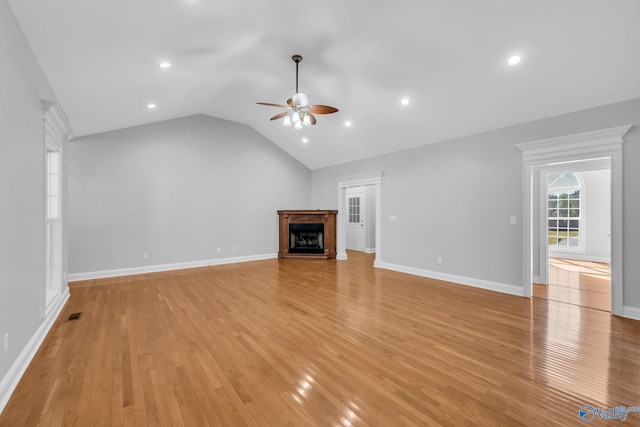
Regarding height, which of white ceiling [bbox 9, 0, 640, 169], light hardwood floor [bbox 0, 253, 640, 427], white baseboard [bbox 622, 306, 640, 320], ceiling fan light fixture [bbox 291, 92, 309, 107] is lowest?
light hardwood floor [bbox 0, 253, 640, 427]

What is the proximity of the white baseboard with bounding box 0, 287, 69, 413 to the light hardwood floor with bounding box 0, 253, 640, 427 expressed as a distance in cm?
6

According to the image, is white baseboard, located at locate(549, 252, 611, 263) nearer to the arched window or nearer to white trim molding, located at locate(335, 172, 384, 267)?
the arched window

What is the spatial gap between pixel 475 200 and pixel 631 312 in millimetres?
2269

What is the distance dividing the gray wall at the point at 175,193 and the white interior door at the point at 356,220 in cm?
208

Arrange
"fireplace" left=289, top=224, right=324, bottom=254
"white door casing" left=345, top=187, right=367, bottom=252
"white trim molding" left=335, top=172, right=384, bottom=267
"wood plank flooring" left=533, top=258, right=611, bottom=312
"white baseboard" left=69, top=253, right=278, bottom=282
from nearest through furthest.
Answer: "wood plank flooring" left=533, top=258, right=611, bottom=312 < "white baseboard" left=69, top=253, right=278, bottom=282 < "white trim molding" left=335, top=172, right=384, bottom=267 < "fireplace" left=289, top=224, right=324, bottom=254 < "white door casing" left=345, top=187, right=367, bottom=252

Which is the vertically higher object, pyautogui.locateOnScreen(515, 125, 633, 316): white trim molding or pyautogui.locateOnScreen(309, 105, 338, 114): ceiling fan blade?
pyautogui.locateOnScreen(309, 105, 338, 114): ceiling fan blade

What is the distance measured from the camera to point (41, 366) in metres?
2.33

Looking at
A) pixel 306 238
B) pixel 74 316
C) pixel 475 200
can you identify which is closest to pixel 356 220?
pixel 306 238

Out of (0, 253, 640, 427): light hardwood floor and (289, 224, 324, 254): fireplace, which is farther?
(289, 224, 324, 254): fireplace

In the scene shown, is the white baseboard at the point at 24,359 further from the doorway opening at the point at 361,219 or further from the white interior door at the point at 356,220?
the white interior door at the point at 356,220

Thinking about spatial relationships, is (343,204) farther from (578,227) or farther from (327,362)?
(578,227)

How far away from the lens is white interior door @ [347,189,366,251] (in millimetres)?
8906

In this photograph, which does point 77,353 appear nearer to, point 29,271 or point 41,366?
point 41,366

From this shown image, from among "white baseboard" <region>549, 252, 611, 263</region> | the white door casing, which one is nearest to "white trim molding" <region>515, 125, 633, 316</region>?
"white baseboard" <region>549, 252, 611, 263</region>
